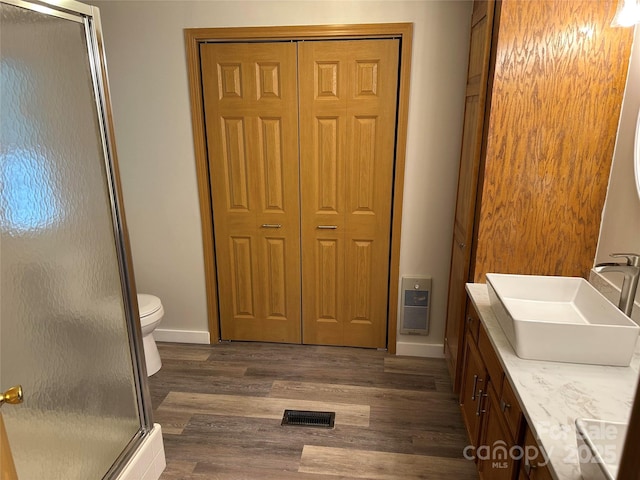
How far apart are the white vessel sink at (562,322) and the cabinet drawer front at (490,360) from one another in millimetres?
115

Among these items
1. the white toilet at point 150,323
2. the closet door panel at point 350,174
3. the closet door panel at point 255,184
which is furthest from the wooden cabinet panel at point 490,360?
the white toilet at point 150,323

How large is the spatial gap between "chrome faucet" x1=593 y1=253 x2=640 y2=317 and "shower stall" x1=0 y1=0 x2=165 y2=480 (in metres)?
1.81

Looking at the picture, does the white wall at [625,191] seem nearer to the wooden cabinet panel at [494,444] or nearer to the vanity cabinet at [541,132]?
the vanity cabinet at [541,132]

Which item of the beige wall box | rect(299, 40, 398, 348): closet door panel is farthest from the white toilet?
the beige wall box

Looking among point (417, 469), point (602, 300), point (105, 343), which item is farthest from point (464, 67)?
point (105, 343)

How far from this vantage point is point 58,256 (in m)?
1.50

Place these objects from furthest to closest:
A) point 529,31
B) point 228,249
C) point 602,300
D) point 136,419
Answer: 1. point 228,249
2. point 136,419
3. point 529,31
4. point 602,300

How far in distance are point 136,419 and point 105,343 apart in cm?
46

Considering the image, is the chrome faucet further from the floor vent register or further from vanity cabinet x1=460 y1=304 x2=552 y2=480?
the floor vent register

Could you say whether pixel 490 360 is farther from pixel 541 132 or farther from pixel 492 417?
pixel 541 132

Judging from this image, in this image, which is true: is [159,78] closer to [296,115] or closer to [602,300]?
[296,115]

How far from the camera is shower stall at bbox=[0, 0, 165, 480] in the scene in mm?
1316

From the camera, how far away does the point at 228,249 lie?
3.05 m

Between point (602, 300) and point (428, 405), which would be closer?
point (602, 300)
